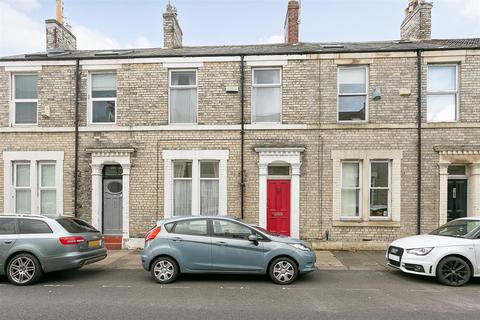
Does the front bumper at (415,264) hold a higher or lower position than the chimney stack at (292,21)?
lower

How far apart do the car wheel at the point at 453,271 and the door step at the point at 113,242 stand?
9333 mm

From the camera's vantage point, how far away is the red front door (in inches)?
422

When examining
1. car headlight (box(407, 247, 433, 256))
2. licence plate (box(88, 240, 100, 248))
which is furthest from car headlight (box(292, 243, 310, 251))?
licence plate (box(88, 240, 100, 248))

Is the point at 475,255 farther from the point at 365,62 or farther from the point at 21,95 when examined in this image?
the point at 21,95

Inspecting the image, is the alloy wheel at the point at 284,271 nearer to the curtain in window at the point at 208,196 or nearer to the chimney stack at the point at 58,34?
the curtain in window at the point at 208,196

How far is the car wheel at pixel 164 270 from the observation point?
7.02m

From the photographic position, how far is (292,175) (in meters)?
10.6

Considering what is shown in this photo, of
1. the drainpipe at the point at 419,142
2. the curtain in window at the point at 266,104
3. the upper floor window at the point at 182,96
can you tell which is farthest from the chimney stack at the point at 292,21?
the drainpipe at the point at 419,142

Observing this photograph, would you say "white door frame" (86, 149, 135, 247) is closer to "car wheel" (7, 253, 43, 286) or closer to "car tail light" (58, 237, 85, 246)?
"car tail light" (58, 237, 85, 246)

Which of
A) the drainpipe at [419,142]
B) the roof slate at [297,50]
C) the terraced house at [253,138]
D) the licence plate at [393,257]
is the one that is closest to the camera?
the licence plate at [393,257]

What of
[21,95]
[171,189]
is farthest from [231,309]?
[21,95]

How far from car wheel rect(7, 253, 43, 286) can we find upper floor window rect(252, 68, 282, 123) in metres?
7.29

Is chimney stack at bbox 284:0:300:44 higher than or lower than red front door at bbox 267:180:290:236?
higher

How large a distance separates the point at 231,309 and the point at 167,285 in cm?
202
